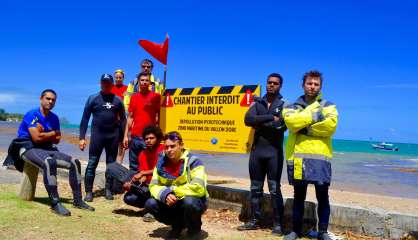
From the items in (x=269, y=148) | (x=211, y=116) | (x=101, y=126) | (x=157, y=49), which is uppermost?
(x=157, y=49)

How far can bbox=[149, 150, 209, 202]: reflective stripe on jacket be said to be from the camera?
488 centimetres

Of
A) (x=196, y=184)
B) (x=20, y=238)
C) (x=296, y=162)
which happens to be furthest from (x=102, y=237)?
(x=296, y=162)

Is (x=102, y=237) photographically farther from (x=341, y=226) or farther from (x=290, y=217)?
(x=341, y=226)

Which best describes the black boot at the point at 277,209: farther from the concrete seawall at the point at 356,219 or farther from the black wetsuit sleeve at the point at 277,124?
the black wetsuit sleeve at the point at 277,124

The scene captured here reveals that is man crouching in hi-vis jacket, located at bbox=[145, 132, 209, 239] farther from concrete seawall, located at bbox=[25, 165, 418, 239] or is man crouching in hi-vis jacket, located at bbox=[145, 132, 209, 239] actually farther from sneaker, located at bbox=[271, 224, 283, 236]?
concrete seawall, located at bbox=[25, 165, 418, 239]

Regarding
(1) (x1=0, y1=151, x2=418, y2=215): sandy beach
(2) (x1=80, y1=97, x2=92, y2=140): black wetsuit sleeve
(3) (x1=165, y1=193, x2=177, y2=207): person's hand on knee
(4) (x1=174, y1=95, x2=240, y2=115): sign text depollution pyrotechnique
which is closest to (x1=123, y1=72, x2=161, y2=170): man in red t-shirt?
(4) (x1=174, y1=95, x2=240, y2=115): sign text depollution pyrotechnique

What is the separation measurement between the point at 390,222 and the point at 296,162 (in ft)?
5.16

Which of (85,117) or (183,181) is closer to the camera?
(183,181)

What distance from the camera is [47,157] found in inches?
239

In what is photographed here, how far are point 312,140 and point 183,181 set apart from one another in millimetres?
1608

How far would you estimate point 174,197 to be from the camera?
480 cm

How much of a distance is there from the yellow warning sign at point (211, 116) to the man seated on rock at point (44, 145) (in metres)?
2.22

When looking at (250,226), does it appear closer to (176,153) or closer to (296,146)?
(296,146)

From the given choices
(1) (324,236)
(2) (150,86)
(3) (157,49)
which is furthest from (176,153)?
(3) (157,49)
